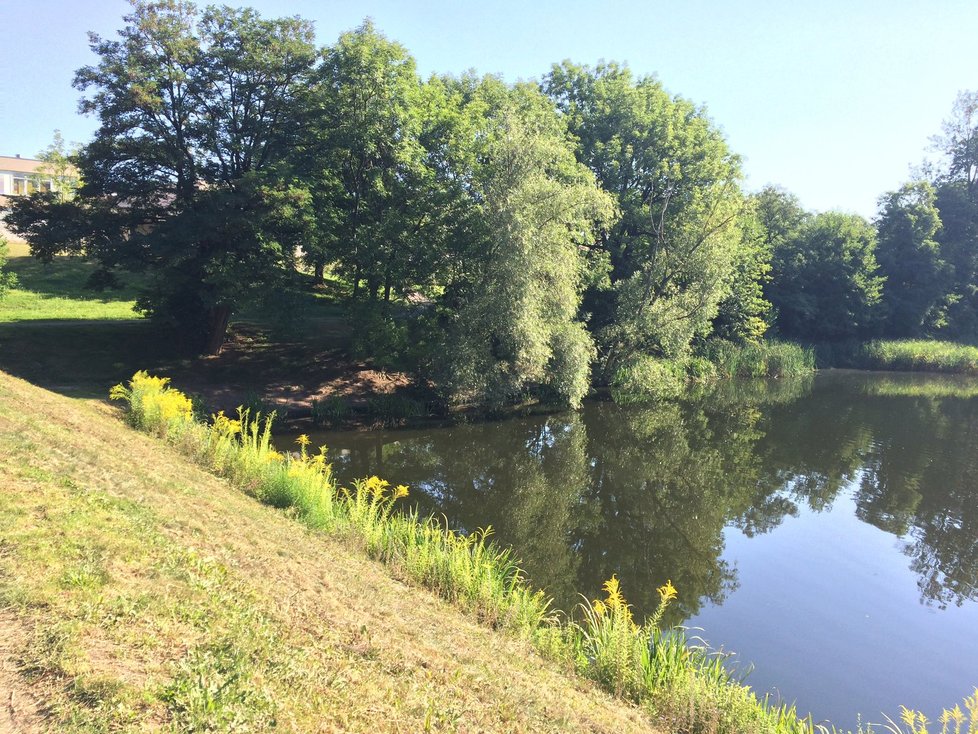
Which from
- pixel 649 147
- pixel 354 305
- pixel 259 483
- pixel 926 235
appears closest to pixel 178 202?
pixel 354 305

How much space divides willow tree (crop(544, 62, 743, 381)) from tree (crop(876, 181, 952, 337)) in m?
25.1

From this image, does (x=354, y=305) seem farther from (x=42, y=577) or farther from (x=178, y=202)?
(x=42, y=577)

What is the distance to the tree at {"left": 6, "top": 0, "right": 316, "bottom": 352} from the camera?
1852 cm

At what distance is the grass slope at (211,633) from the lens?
378 centimetres

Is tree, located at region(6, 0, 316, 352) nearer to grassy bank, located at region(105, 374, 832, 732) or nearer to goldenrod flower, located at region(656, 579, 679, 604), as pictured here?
grassy bank, located at region(105, 374, 832, 732)

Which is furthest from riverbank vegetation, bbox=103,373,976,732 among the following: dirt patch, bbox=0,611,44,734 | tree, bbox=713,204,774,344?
tree, bbox=713,204,774,344

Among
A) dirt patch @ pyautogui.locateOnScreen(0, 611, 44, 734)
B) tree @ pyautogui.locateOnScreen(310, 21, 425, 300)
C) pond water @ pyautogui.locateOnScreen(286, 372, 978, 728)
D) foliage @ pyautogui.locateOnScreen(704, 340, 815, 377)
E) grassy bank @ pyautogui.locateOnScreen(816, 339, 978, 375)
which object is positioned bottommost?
pond water @ pyautogui.locateOnScreen(286, 372, 978, 728)

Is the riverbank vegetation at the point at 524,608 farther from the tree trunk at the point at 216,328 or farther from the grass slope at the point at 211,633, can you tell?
the tree trunk at the point at 216,328

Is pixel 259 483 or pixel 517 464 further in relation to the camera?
pixel 517 464

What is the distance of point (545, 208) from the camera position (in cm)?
2016

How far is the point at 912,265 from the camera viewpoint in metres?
47.1

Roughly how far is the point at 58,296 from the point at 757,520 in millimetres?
28664

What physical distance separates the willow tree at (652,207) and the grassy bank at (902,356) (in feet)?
66.8

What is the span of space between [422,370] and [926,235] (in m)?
45.6
